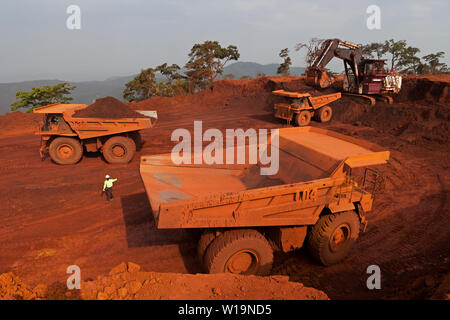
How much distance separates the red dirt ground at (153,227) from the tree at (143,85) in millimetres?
19359

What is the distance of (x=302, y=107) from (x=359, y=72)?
5.39m

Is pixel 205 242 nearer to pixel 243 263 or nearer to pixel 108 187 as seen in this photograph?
pixel 243 263

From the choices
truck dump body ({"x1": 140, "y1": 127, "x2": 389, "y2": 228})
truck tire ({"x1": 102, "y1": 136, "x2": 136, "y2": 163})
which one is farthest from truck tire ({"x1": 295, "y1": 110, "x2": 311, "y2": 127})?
truck tire ({"x1": 102, "y1": 136, "x2": 136, "y2": 163})

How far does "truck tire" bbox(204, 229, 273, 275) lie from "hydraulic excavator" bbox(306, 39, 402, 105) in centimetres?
1541

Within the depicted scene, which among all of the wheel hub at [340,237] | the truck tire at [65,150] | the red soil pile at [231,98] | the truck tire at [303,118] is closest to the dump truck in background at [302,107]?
the truck tire at [303,118]

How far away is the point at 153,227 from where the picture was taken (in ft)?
→ 19.8

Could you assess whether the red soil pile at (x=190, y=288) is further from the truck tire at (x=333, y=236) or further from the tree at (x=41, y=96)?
the tree at (x=41, y=96)

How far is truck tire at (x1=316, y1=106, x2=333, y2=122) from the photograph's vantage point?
634 inches

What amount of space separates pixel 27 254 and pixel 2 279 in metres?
2.08

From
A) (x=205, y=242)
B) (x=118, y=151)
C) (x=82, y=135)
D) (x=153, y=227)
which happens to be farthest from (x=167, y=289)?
(x=82, y=135)

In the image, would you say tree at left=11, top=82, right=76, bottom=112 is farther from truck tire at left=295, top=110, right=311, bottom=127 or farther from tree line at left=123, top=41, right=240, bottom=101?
truck tire at left=295, top=110, right=311, bottom=127

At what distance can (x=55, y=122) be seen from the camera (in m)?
9.73

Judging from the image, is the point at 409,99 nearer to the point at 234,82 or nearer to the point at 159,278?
the point at 234,82
